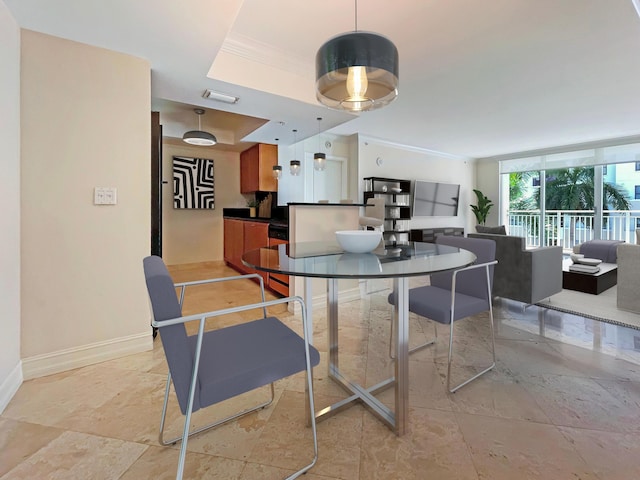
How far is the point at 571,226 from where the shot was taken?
252 inches

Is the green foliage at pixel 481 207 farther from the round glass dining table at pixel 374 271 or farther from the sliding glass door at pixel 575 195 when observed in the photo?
the round glass dining table at pixel 374 271

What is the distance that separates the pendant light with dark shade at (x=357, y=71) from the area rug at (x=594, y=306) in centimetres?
288

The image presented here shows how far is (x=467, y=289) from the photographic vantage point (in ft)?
6.32

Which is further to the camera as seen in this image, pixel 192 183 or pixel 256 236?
pixel 192 183

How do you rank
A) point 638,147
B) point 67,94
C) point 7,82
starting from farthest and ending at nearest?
point 638,147 < point 67,94 < point 7,82

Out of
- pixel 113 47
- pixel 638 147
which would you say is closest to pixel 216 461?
pixel 113 47

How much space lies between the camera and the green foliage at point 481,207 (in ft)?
23.6

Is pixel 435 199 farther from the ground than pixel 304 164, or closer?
closer

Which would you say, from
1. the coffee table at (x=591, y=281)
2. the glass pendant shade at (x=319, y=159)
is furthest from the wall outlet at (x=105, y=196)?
the coffee table at (x=591, y=281)

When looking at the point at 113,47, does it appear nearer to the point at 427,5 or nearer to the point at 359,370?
the point at 427,5

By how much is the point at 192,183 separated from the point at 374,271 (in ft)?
16.5

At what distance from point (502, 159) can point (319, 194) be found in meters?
4.90

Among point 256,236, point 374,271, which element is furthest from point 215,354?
point 256,236

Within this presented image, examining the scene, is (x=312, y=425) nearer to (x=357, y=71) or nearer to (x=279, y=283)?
(x=357, y=71)
